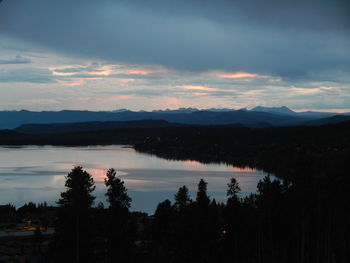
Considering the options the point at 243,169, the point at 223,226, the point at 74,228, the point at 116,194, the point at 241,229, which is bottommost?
the point at 243,169

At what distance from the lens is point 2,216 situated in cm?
3045

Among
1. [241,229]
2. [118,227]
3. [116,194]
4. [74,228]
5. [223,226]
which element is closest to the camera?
[74,228]

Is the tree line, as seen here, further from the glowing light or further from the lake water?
the glowing light

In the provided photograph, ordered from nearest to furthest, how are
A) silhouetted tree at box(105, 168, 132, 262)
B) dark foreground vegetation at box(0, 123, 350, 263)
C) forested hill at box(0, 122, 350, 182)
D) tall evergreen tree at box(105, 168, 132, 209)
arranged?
dark foreground vegetation at box(0, 123, 350, 263) < silhouetted tree at box(105, 168, 132, 262) < tall evergreen tree at box(105, 168, 132, 209) < forested hill at box(0, 122, 350, 182)

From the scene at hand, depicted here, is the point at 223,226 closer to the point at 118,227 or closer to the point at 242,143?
the point at 118,227

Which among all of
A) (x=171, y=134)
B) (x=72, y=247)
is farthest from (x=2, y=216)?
(x=171, y=134)

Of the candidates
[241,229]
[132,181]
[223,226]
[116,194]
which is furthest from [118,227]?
[132,181]

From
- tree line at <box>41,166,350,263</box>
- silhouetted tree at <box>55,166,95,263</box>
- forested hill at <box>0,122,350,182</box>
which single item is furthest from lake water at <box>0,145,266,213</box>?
silhouetted tree at <box>55,166,95,263</box>

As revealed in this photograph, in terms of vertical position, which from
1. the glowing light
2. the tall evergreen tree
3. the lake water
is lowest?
the glowing light

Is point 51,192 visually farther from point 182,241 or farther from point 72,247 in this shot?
point 72,247

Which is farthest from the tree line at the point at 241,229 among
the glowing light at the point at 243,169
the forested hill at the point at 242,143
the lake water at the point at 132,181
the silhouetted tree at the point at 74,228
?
the glowing light at the point at 243,169

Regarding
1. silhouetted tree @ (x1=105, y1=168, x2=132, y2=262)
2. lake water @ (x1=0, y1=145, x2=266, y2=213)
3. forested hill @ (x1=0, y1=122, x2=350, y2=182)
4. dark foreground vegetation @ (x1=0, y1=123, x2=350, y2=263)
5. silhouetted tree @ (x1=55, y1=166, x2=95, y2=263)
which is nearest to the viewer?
silhouetted tree @ (x1=55, y1=166, x2=95, y2=263)

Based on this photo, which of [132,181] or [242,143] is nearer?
[132,181]

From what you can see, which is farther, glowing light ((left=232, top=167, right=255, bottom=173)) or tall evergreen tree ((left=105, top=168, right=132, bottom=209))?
glowing light ((left=232, top=167, right=255, bottom=173))
